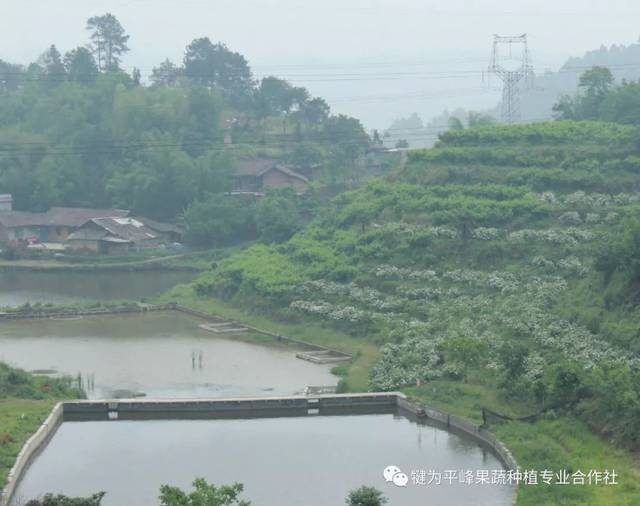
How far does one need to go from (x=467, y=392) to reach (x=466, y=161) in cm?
1636

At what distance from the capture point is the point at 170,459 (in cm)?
2308

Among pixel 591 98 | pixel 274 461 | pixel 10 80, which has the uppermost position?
pixel 10 80

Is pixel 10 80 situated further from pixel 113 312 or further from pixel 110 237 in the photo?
pixel 113 312

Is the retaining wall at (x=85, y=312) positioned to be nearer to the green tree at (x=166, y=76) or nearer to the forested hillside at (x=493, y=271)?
the forested hillside at (x=493, y=271)

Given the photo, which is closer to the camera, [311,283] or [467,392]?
[467,392]

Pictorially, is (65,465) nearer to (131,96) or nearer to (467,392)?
(467,392)

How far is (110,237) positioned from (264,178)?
993cm

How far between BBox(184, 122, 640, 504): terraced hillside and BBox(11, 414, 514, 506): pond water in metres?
1.36

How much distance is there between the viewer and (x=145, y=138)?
5781 cm

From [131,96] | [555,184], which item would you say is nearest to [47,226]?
[131,96]

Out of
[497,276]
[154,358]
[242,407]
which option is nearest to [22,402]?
[242,407]

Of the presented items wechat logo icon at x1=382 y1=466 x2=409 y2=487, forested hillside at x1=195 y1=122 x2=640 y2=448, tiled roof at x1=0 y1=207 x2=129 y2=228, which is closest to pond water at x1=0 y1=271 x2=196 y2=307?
forested hillside at x1=195 y1=122 x2=640 y2=448

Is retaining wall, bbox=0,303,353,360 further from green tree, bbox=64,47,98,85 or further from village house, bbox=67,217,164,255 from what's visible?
green tree, bbox=64,47,98,85

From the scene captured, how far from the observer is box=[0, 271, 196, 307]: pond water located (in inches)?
1645
